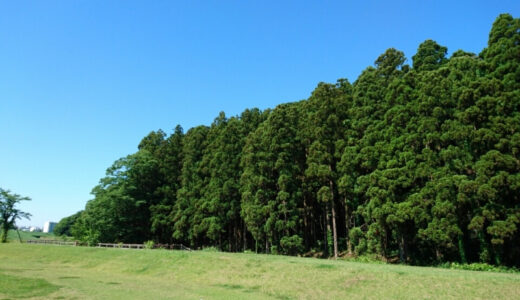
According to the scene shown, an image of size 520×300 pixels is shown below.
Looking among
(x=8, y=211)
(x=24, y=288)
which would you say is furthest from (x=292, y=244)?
(x=8, y=211)

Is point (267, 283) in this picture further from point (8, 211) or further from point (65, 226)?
point (65, 226)

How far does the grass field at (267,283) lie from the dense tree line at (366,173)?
598 cm

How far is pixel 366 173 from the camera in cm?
2705

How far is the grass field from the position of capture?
39.4 feet

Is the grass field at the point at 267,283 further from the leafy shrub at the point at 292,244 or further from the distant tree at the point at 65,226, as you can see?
the distant tree at the point at 65,226

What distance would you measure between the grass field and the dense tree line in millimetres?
5979

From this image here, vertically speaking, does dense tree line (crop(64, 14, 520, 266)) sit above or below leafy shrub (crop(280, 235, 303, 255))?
above

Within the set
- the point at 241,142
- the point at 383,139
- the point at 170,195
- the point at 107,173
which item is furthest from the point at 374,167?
the point at 107,173

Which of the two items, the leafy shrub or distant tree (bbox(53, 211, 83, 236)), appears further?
distant tree (bbox(53, 211, 83, 236))

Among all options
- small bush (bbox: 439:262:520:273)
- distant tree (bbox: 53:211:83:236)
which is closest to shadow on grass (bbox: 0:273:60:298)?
small bush (bbox: 439:262:520:273)

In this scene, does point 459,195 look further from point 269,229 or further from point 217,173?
point 217,173

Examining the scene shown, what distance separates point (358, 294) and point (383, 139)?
14879 millimetres

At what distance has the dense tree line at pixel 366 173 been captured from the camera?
19.0 m

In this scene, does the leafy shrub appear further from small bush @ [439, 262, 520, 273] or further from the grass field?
small bush @ [439, 262, 520, 273]
